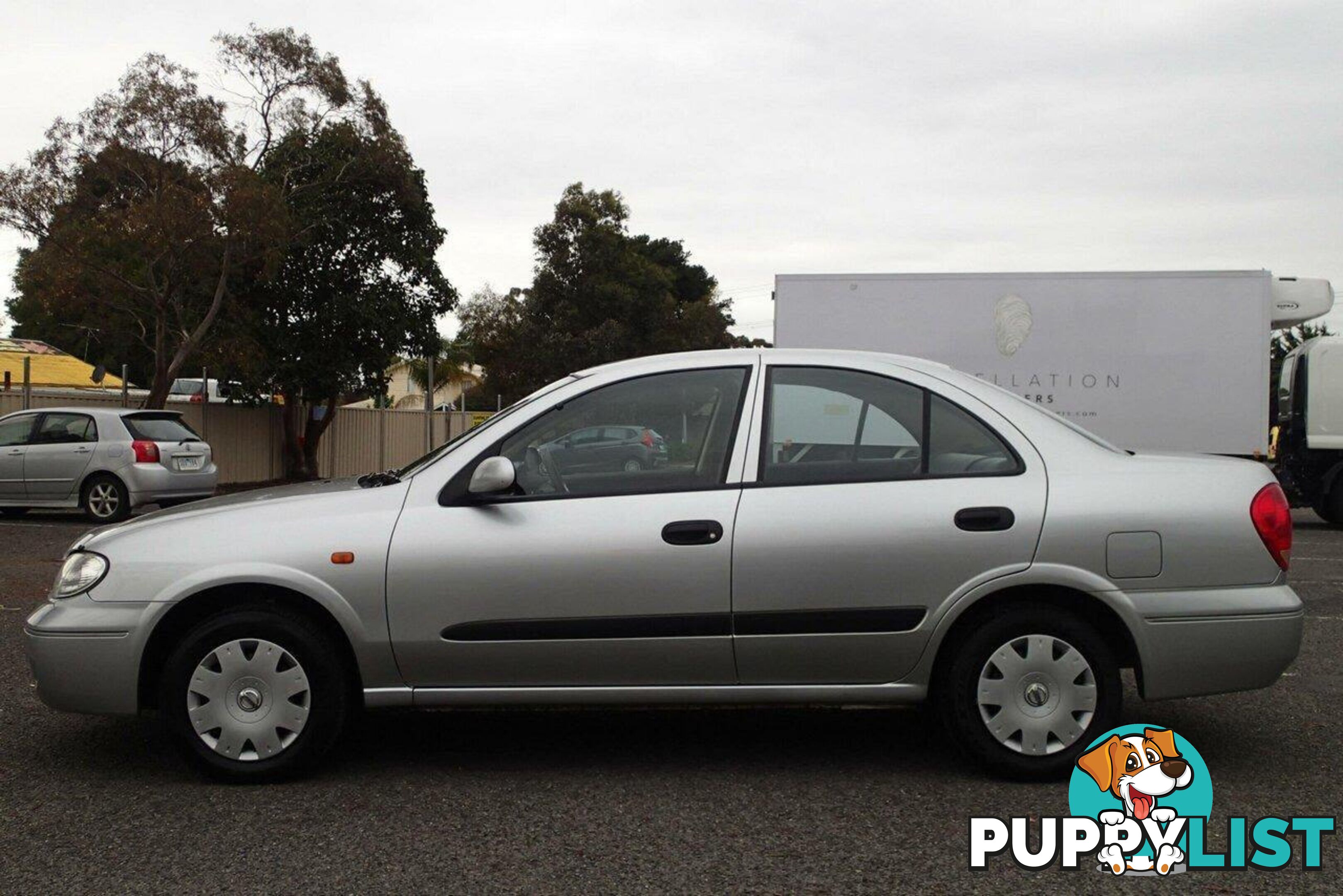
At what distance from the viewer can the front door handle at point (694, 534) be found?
4.64 m

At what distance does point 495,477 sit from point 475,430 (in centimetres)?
46

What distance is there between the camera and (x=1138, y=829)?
414 centimetres

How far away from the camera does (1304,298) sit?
17.3m

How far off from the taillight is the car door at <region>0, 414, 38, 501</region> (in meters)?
14.7

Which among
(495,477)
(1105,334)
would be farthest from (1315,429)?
(495,477)

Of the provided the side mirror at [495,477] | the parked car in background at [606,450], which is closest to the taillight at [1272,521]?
the parked car in background at [606,450]

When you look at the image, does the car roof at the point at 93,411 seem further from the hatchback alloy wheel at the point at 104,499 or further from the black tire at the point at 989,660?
the black tire at the point at 989,660

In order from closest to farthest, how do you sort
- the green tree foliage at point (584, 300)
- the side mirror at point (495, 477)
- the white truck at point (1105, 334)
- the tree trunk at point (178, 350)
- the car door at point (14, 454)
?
the side mirror at point (495, 477) < the car door at point (14, 454) < the white truck at point (1105, 334) < the tree trunk at point (178, 350) < the green tree foliage at point (584, 300)

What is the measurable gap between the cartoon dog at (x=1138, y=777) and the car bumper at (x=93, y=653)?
129 inches

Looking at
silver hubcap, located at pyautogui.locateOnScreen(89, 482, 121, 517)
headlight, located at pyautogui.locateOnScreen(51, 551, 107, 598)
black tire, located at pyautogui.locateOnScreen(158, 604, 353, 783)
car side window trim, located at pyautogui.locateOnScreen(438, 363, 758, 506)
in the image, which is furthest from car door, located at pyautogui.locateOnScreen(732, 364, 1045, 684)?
silver hubcap, located at pyautogui.locateOnScreen(89, 482, 121, 517)

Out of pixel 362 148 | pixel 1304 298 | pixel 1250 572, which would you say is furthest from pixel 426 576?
pixel 362 148

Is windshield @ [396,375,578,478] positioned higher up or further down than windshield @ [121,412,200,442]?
further down

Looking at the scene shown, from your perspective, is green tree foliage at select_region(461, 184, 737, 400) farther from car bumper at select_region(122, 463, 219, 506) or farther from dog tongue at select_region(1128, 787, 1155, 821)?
dog tongue at select_region(1128, 787, 1155, 821)

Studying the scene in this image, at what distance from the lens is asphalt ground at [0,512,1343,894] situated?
3777 millimetres
